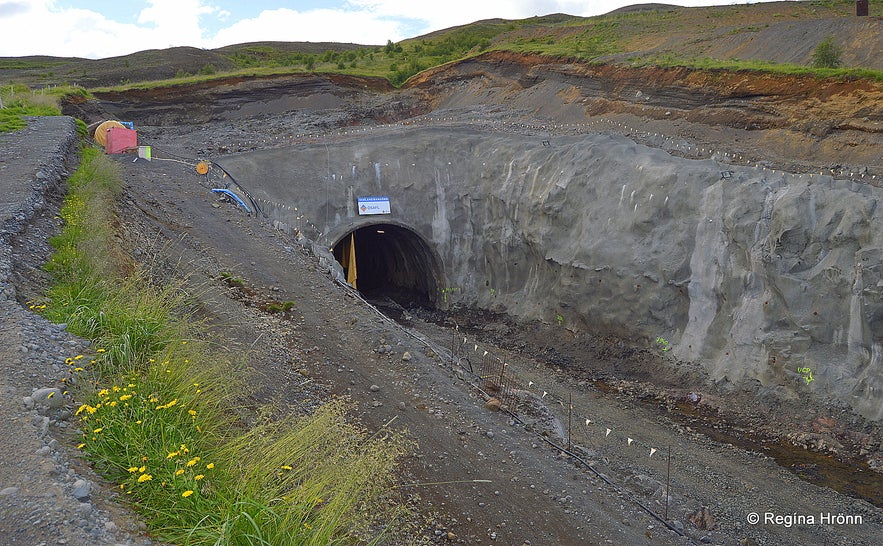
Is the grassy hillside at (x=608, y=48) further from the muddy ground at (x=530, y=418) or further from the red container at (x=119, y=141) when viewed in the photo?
the red container at (x=119, y=141)

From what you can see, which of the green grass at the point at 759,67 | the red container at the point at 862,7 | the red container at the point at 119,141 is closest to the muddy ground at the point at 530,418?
the red container at the point at 119,141

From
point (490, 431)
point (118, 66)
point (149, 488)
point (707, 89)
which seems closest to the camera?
point (149, 488)

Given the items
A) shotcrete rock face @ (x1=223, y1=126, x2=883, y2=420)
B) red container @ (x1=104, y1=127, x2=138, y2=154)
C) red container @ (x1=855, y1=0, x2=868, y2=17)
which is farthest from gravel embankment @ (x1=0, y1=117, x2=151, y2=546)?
red container @ (x1=855, y1=0, x2=868, y2=17)

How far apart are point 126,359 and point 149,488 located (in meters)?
2.64

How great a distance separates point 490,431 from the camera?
1282cm

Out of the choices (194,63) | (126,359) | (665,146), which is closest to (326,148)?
(665,146)

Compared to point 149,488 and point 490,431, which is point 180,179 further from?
point 149,488

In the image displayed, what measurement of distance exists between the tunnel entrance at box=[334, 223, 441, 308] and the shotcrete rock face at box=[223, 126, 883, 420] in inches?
7.3

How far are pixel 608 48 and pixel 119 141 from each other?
2689 cm

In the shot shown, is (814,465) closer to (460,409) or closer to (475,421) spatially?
(475,421)

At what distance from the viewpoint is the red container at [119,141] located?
91.4 ft

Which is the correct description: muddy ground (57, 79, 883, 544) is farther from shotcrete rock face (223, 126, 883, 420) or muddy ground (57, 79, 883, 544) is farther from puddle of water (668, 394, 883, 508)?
shotcrete rock face (223, 126, 883, 420)

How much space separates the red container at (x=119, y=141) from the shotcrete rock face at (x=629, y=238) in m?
3.95

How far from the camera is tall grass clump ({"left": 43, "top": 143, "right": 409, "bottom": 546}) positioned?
6.32 m
